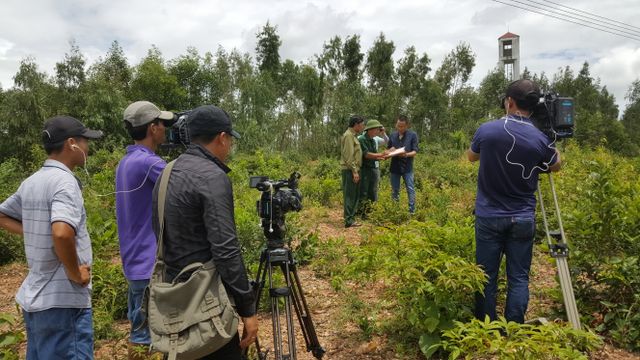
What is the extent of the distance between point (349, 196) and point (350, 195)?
0.08ft

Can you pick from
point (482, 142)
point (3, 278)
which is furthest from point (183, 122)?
→ point (3, 278)

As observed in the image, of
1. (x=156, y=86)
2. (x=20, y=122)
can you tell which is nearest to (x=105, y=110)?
(x=20, y=122)

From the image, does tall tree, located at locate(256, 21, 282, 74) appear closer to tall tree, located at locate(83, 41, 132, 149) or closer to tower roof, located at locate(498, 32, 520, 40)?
tall tree, located at locate(83, 41, 132, 149)

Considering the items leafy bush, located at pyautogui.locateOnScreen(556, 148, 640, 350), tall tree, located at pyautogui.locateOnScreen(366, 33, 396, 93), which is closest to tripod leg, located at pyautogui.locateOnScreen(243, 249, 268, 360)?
leafy bush, located at pyautogui.locateOnScreen(556, 148, 640, 350)

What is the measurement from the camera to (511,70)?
152 ft

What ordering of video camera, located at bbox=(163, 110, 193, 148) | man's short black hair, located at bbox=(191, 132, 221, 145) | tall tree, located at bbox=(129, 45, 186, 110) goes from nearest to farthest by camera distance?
man's short black hair, located at bbox=(191, 132, 221, 145), video camera, located at bbox=(163, 110, 193, 148), tall tree, located at bbox=(129, 45, 186, 110)

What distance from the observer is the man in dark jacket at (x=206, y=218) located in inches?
80.5

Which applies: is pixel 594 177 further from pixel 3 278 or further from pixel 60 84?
pixel 60 84

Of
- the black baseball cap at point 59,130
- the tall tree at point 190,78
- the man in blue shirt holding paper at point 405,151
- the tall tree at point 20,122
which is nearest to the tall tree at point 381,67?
the tall tree at point 190,78

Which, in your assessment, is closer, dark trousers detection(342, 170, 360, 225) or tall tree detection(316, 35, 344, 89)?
dark trousers detection(342, 170, 360, 225)

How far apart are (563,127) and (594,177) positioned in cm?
73

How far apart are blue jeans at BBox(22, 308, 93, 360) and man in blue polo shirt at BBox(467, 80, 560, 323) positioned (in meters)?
2.62

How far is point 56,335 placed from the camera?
237cm

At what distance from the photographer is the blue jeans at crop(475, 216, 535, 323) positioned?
3.22 m
